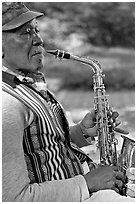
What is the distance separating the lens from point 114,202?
6.32 ft

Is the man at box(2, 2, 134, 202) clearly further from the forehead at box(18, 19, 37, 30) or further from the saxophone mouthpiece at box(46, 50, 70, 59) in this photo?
the saxophone mouthpiece at box(46, 50, 70, 59)

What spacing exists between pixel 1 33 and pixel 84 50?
899cm

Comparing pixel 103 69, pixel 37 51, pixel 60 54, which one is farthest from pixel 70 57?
pixel 103 69

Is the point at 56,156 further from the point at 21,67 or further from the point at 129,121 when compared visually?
the point at 129,121

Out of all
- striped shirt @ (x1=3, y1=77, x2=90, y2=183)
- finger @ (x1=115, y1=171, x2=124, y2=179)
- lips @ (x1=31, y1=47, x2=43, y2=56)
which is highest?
lips @ (x1=31, y1=47, x2=43, y2=56)

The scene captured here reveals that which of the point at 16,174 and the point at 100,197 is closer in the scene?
the point at 16,174

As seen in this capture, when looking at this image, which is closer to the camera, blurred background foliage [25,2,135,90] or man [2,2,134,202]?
man [2,2,134,202]

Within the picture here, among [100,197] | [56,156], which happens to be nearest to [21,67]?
[56,156]

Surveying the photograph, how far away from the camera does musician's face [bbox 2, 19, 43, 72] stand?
1.98 m

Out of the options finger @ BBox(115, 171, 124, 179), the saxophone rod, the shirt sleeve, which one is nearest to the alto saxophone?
the saxophone rod

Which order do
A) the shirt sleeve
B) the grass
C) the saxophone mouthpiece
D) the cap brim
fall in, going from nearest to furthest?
the shirt sleeve → the cap brim → the saxophone mouthpiece → the grass

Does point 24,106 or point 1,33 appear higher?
point 1,33

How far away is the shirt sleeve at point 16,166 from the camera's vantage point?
1.75 meters

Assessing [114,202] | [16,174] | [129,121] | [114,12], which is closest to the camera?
[16,174]
